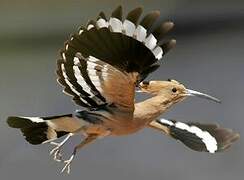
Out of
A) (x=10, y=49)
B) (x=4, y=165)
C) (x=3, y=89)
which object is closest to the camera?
(x=4, y=165)

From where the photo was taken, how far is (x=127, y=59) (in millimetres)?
590

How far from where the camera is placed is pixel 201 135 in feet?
2.25

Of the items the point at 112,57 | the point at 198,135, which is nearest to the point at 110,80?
the point at 112,57

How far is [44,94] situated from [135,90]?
1.24m

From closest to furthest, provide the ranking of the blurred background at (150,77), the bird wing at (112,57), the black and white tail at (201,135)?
1. the bird wing at (112,57)
2. the black and white tail at (201,135)
3. the blurred background at (150,77)

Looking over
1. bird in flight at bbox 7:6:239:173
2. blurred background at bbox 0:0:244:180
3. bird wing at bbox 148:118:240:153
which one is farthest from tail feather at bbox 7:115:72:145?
blurred background at bbox 0:0:244:180

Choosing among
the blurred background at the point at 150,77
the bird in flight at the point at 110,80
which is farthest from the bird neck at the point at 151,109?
the blurred background at the point at 150,77

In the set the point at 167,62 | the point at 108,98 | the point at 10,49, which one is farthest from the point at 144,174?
the point at 108,98

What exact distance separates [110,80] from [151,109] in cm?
5

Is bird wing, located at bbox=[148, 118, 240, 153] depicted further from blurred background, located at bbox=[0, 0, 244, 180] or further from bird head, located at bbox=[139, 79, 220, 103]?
blurred background, located at bbox=[0, 0, 244, 180]

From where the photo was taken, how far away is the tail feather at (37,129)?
604 millimetres

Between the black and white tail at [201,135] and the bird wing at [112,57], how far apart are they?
0.31 feet

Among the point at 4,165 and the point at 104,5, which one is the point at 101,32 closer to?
the point at 4,165

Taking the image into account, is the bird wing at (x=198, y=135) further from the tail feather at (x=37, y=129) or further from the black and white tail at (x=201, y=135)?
the tail feather at (x=37, y=129)
